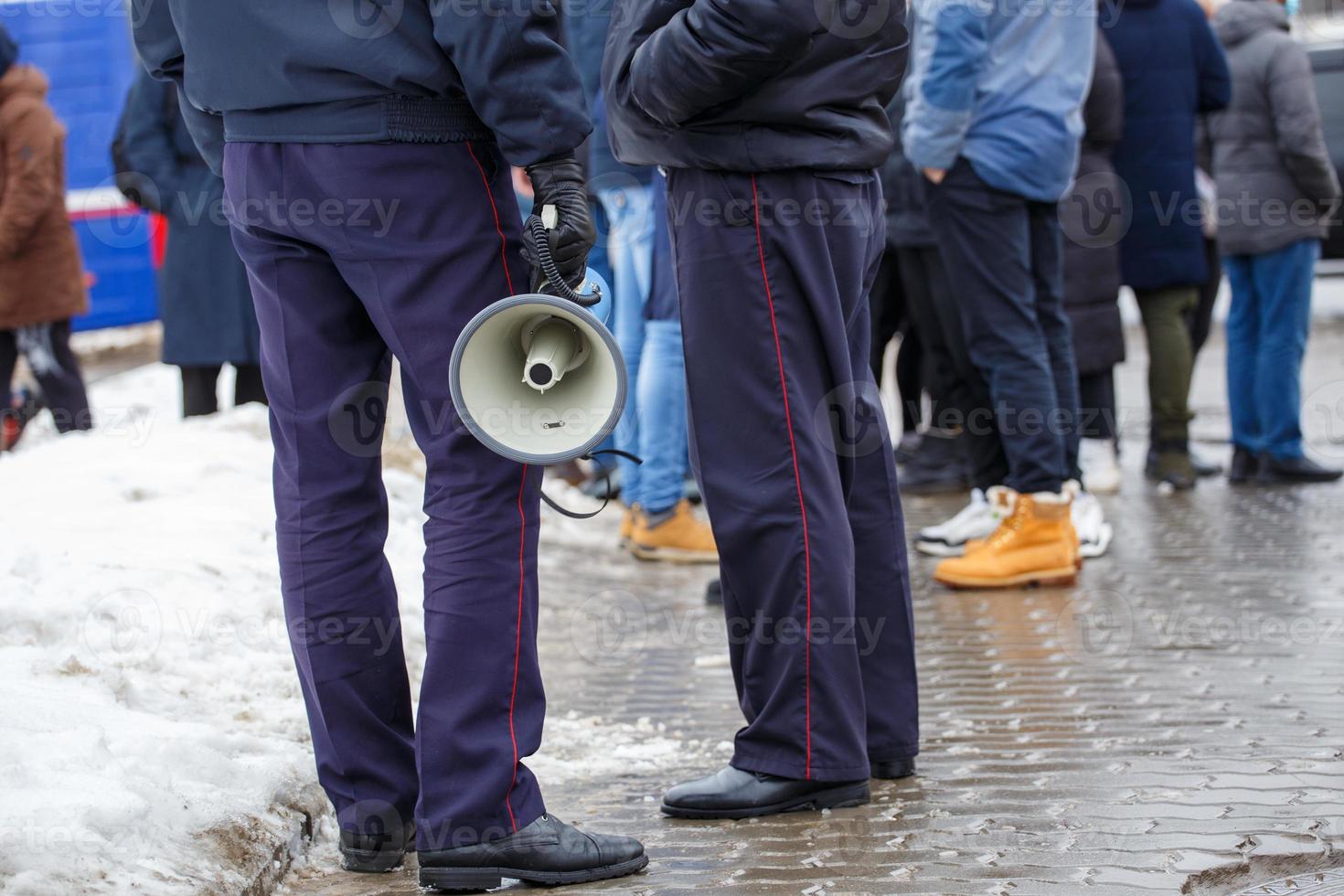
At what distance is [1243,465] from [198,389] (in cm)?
491

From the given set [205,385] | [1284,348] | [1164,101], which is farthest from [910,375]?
[205,385]

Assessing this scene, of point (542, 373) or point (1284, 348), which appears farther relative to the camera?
point (1284, 348)

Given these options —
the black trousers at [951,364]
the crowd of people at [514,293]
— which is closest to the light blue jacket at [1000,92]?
the black trousers at [951,364]

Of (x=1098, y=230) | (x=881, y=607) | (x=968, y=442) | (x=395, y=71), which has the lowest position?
(x=968, y=442)

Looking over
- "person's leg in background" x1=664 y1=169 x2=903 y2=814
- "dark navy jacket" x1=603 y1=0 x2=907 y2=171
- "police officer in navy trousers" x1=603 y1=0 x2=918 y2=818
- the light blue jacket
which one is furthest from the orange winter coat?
"person's leg in background" x1=664 y1=169 x2=903 y2=814

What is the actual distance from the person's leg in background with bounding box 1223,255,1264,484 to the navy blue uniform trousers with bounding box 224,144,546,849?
551 centimetres

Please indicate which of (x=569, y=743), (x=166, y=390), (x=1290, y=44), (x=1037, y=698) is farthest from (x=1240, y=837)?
(x=166, y=390)

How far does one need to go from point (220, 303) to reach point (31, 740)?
12.8 feet

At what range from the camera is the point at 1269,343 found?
294 inches

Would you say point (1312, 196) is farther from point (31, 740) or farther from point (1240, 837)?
point (31, 740)

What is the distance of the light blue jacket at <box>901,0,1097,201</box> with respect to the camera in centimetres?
543

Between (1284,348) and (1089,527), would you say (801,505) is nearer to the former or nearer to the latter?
(1089,527)

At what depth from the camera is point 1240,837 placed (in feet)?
9.88

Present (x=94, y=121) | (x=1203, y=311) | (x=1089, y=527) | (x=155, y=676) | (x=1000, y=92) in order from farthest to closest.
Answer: (x=94, y=121) < (x=1203, y=311) < (x=1089, y=527) < (x=1000, y=92) < (x=155, y=676)
